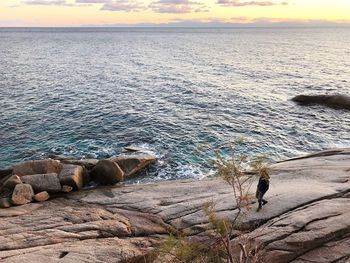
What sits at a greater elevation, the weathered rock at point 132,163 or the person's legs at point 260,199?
the person's legs at point 260,199

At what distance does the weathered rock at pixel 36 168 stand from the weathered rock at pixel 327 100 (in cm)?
4339

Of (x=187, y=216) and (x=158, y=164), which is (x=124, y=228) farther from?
(x=158, y=164)

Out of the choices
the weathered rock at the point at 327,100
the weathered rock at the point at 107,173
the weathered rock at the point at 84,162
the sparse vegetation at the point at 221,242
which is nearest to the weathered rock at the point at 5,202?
the weathered rock at the point at 107,173

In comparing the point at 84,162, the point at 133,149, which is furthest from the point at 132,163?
the point at 133,149

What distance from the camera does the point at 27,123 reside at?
48031 millimetres

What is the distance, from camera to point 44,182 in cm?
2948

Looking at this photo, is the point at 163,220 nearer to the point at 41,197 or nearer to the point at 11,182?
the point at 41,197

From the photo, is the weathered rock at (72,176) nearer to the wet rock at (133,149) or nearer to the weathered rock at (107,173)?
the weathered rock at (107,173)

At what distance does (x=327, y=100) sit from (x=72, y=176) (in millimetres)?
45701

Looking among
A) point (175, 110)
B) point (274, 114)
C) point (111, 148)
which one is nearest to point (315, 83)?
point (274, 114)

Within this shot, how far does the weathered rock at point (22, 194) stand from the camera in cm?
2698

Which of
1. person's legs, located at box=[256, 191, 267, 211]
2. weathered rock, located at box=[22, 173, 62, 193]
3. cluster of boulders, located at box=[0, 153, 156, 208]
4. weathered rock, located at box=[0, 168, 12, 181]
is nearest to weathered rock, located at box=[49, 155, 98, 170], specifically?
cluster of boulders, located at box=[0, 153, 156, 208]

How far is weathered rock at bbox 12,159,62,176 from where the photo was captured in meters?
32.1

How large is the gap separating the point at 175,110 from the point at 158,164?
64.9 ft
